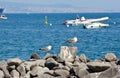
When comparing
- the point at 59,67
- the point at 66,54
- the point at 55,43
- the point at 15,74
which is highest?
the point at 66,54

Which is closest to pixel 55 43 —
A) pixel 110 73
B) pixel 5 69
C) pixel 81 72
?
pixel 5 69

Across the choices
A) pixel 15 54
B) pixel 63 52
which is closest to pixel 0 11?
pixel 15 54

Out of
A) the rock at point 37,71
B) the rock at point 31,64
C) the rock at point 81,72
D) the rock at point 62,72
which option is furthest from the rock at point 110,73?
the rock at point 31,64

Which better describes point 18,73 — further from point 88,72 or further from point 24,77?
point 88,72

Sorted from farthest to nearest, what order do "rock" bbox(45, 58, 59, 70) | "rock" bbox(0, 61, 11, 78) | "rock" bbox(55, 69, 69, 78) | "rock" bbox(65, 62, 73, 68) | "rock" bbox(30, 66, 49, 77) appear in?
"rock" bbox(65, 62, 73, 68)
"rock" bbox(45, 58, 59, 70)
"rock" bbox(0, 61, 11, 78)
"rock" bbox(30, 66, 49, 77)
"rock" bbox(55, 69, 69, 78)

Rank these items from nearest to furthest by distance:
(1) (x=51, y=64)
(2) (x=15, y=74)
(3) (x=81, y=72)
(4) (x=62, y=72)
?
(3) (x=81, y=72) → (4) (x=62, y=72) → (2) (x=15, y=74) → (1) (x=51, y=64)

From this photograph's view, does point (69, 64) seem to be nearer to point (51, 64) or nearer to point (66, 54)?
point (51, 64)

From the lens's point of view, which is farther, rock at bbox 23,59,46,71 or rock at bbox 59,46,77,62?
rock at bbox 59,46,77,62

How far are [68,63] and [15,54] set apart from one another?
61.4 feet

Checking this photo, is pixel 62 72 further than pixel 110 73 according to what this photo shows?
Yes

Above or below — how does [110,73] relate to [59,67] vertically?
above

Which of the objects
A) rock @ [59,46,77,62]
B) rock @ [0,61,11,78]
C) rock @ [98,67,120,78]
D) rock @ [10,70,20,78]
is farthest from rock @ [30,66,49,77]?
rock @ [98,67,120,78]

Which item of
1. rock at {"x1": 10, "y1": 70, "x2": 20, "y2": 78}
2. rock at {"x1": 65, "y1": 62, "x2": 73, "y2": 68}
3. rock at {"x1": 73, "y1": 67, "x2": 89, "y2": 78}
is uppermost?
rock at {"x1": 73, "y1": 67, "x2": 89, "y2": 78}

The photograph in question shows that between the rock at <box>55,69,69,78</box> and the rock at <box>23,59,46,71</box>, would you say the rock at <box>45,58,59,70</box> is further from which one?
the rock at <box>55,69,69,78</box>
